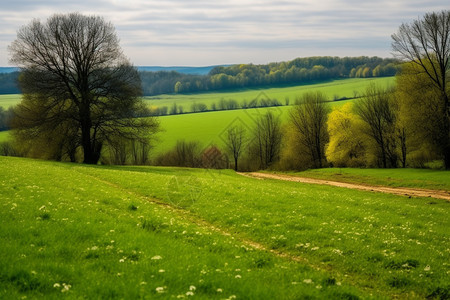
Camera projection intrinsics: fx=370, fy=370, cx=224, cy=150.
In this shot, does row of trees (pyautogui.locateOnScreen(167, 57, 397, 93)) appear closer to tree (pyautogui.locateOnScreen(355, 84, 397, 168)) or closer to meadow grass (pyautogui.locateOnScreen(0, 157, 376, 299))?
tree (pyautogui.locateOnScreen(355, 84, 397, 168))

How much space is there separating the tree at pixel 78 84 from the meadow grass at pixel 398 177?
87.1ft

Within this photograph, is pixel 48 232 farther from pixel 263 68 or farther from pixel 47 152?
pixel 263 68

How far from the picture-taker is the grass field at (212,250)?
26.2 feet

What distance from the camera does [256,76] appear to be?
184m

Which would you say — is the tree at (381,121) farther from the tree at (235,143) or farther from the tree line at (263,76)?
the tree line at (263,76)

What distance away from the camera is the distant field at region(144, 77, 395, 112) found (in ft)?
460

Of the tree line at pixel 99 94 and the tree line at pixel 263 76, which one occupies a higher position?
the tree line at pixel 263 76

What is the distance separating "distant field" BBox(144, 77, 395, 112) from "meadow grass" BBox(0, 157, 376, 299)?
119731 mm

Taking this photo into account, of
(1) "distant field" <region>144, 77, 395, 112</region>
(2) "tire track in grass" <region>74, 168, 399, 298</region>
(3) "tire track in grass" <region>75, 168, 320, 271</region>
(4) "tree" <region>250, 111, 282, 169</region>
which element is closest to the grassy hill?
(1) "distant field" <region>144, 77, 395, 112</region>

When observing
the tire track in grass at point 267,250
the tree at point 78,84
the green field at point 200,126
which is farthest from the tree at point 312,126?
the tire track in grass at point 267,250

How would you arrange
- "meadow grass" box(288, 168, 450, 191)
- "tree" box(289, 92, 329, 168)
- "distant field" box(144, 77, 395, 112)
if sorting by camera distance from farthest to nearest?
"distant field" box(144, 77, 395, 112), "tree" box(289, 92, 329, 168), "meadow grass" box(288, 168, 450, 191)

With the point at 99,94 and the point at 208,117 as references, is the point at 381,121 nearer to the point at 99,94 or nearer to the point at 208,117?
the point at 99,94

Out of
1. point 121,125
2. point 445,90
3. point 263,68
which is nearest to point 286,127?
point 445,90

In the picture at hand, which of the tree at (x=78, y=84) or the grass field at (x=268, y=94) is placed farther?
the grass field at (x=268, y=94)
